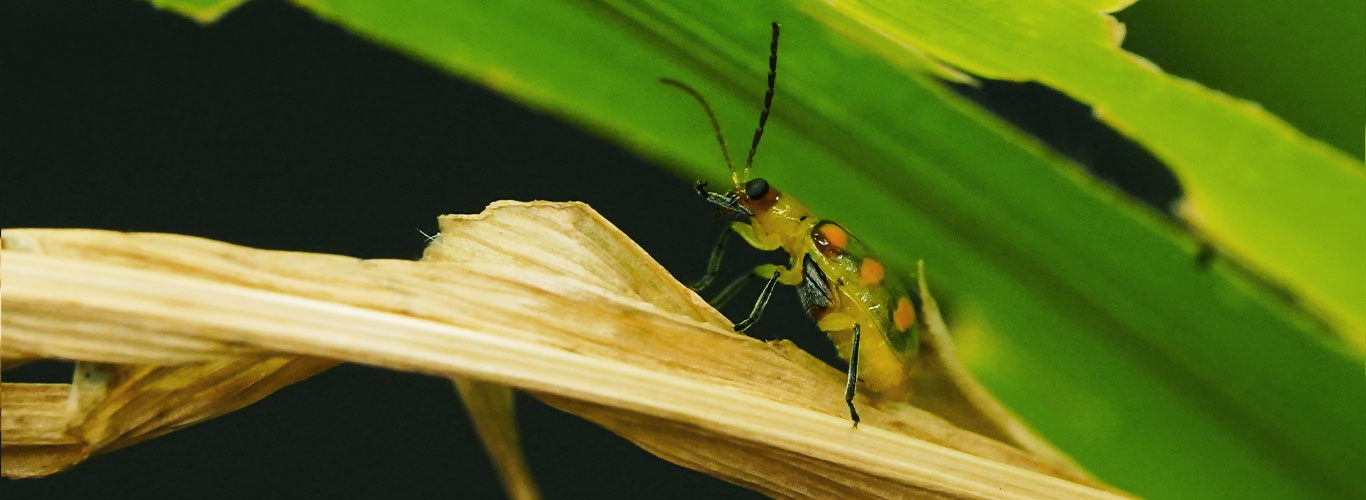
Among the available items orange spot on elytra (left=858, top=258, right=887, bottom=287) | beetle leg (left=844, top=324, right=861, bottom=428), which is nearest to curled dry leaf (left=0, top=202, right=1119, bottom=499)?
beetle leg (left=844, top=324, right=861, bottom=428)

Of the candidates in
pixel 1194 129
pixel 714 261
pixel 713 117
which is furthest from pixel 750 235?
pixel 1194 129

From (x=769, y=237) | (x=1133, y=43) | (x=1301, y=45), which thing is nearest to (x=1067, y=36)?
(x=1133, y=43)

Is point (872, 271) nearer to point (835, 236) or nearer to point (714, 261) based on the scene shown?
point (835, 236)

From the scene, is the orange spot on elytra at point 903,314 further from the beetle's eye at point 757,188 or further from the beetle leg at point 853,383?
the beetle's eye at point 757,188

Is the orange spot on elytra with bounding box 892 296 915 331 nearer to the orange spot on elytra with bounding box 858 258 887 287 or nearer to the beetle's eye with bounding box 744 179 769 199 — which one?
the orange spot on elytra with bounding box 858 258 887 287

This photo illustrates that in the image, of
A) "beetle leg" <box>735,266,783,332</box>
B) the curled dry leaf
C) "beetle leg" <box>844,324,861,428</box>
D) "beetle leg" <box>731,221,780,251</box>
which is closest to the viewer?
the curled dry leaf

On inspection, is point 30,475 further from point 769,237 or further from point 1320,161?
point 1320,161

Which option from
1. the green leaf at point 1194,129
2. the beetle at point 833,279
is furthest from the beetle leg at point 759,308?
the green leaf at point 1194,129
